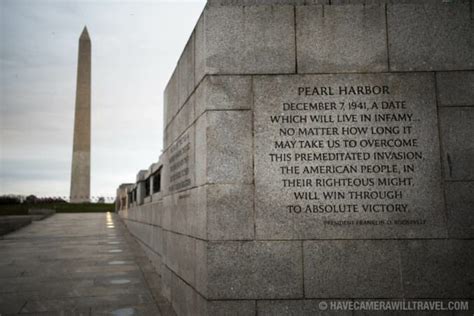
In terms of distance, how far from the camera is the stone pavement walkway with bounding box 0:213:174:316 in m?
7.01

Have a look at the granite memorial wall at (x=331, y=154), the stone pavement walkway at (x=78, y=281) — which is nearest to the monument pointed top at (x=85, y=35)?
the stone pavement walkway at (x=78, y=281)

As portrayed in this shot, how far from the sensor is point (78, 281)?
8.98 meters

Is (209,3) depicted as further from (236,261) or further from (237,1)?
(236,261)

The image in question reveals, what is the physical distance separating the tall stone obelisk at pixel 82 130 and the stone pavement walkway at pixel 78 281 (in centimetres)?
3395

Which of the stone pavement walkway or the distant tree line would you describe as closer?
the stone pavement walkway

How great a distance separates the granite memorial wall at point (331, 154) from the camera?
520 centimetres

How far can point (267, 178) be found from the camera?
5.39 metres

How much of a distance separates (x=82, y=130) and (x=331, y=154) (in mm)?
46492

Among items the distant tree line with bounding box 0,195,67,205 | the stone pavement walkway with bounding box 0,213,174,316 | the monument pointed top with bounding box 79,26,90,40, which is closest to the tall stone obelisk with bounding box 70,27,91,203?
the monument pointed top with bounding box 79,26,90,40
